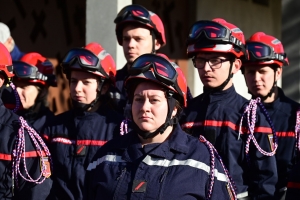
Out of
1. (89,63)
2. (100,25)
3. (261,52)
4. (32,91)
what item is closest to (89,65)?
(89,63)

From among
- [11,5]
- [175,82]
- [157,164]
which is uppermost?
[11,5]

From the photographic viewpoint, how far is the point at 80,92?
6.02m

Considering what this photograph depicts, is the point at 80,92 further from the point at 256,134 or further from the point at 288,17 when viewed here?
the point at 288,17

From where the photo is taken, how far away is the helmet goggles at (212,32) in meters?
5.73

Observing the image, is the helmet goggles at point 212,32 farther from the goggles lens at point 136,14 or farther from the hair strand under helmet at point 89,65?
the goggles lens at point 136,14

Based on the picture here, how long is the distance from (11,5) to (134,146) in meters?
6.14

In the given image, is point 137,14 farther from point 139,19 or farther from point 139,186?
point 139,186

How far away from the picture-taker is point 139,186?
425 cm

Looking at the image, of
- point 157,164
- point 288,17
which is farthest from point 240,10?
point 157,164

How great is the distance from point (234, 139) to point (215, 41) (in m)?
0.71

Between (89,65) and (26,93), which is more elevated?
(89,65)

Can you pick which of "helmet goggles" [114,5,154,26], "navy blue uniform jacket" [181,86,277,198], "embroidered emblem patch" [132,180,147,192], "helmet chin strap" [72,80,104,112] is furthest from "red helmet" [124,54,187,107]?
"helmet goggles" [114,5,154,26]

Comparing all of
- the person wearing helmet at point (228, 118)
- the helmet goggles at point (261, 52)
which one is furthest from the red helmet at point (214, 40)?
the helmet goggles at point (261, 52)

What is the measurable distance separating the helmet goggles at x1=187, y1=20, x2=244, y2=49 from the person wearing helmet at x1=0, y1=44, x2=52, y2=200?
133 centimetres
